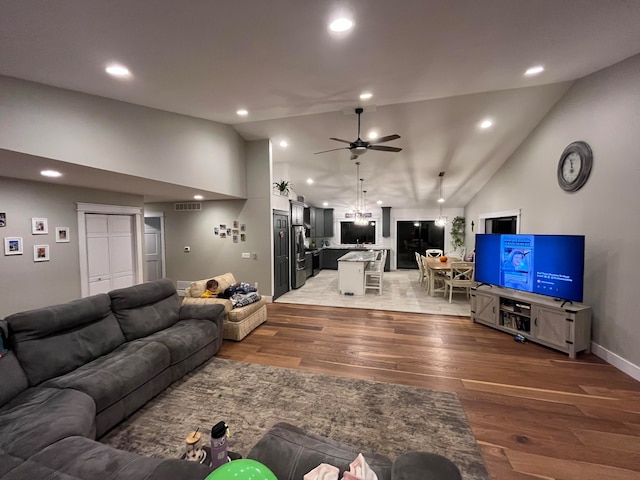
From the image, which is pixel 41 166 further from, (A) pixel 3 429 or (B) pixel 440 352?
(B) pixel 440 352

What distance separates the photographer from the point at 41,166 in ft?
9.08

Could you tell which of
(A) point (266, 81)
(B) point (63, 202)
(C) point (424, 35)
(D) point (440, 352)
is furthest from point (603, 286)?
(B) point (63, 202)

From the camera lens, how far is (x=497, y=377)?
Answer: 2.79m

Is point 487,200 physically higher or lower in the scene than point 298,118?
lower

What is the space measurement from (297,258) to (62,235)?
15.3ft

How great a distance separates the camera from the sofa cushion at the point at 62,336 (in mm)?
2018

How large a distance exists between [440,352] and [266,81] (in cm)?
411

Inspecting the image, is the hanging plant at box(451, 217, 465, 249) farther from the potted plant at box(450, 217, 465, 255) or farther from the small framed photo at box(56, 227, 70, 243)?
the small framed photo at box(56, 227, 70, 243)

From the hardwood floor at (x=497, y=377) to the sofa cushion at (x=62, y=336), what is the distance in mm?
1352

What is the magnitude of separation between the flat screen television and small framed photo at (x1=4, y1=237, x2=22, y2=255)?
6992 mm

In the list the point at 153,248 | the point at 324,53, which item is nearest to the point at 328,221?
the point at 153,248

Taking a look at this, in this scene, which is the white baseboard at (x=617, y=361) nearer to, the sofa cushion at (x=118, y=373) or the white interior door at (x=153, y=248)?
the sofa cushion at (x=118, y=373)

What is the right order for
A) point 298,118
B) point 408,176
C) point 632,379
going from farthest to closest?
point 408,176 → point 298,118 → point 632,379

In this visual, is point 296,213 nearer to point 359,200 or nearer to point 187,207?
point 187,207
